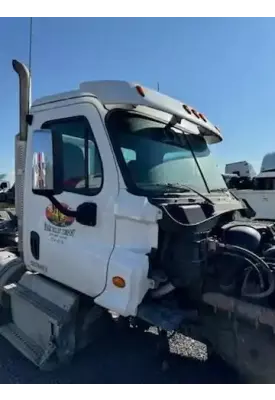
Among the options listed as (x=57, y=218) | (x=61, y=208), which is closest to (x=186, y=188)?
(x=61, y=208)

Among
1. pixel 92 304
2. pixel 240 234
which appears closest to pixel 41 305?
pixel 92 304

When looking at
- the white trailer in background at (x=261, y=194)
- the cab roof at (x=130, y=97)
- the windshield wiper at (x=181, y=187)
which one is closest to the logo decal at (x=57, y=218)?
the windshield wiper at (x=181, y=187)

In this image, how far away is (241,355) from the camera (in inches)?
94.2

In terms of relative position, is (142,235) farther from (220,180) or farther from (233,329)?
(220,180)

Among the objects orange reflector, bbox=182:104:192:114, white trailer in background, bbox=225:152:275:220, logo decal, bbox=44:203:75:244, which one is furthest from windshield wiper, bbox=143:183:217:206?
white trailer in background, bbox=225:152:275:220

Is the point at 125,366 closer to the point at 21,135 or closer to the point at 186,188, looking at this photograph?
the point at 186,188

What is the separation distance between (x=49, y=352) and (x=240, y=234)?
187 cm

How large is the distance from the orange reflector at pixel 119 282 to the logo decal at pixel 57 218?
661 mm

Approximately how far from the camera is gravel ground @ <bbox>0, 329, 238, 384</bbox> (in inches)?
121

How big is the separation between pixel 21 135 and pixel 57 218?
1.03 metres

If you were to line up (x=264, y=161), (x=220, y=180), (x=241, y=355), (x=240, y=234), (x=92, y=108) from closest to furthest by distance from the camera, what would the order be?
(x=241, y=355) < (x=240, y=234) < (x=92, y=108) < (x=220, y=180) < (x=264, y=161)

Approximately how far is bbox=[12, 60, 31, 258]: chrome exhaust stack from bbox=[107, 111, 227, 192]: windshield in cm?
118

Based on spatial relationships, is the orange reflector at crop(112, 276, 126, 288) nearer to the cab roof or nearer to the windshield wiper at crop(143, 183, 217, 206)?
the windshield wiper at crop(143, 183, 217, 206)

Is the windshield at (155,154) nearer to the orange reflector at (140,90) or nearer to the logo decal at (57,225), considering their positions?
the orange reflector at (140,90)
